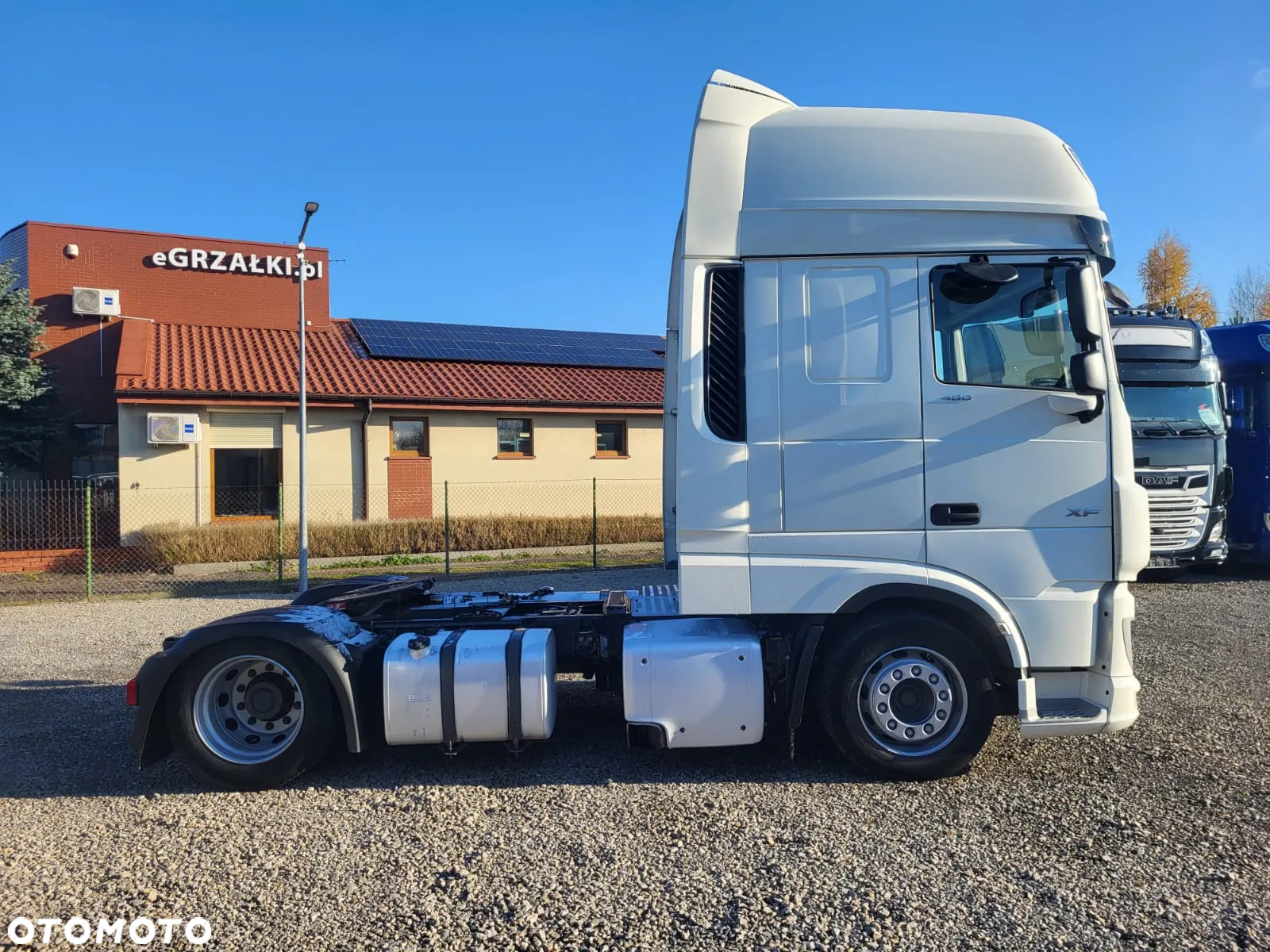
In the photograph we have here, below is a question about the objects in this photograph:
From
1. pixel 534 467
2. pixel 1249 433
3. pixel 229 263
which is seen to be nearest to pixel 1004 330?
pixel 1249 433

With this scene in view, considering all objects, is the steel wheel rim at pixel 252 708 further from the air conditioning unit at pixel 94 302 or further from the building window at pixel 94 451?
the air conditioning unit at pixel 94 302

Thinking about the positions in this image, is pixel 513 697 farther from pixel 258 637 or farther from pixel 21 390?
pixel 21 390

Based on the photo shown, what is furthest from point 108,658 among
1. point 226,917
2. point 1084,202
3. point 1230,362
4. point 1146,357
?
point 1230,362

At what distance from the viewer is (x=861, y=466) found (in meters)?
4.69

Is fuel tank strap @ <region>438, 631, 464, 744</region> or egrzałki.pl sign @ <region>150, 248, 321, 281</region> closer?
fuel tank strap @ <region>438, 631, 464, 744</region>

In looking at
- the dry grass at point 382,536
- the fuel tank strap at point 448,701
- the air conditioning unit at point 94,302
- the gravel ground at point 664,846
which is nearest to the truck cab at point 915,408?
the gravel ground at point 664,846

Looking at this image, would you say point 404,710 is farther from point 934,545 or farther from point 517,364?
point 517,364

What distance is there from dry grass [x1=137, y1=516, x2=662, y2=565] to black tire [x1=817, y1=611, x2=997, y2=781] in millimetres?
13466

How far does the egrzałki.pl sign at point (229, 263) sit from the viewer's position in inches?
879

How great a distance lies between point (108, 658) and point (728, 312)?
23.9ft

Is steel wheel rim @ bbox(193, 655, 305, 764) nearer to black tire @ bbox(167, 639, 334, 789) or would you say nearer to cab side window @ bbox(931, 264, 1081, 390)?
black tire @ bbox(167, 639, 334, 789)

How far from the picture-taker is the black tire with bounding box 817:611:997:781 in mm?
4719

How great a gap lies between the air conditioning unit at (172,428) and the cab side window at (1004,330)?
16.5 m

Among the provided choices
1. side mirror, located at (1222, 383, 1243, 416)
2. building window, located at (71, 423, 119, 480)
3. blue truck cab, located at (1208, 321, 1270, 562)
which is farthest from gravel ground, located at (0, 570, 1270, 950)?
building window, located at (71, 423, 119, 480)
